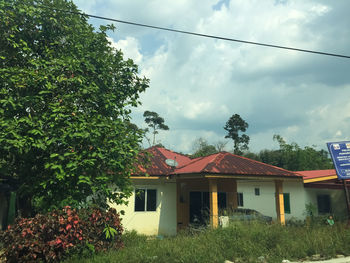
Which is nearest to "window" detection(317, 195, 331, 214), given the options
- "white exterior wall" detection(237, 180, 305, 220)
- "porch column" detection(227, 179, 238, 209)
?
"white exterior wall" detection(237, 180, 305, 220)

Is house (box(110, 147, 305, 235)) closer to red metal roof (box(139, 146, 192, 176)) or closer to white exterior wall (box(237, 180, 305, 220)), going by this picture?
red metal roof (box(139, 146, 192, 176))

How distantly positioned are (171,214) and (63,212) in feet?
28.7

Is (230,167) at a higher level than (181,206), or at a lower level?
higher

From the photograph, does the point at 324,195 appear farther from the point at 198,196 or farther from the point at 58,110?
the point at 58,110

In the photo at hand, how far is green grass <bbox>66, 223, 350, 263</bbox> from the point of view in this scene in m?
7.28

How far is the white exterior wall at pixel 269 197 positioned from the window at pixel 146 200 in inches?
350

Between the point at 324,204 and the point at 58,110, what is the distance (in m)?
19.5

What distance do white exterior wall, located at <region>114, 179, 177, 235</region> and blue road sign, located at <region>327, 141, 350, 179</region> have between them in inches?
330

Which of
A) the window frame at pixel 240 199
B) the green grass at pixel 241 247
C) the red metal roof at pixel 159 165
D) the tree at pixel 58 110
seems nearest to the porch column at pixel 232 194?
the red metal roof at pixel 159 165

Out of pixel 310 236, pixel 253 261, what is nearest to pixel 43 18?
pixel 253 261

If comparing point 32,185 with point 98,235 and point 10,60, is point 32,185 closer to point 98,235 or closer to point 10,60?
point 98,235

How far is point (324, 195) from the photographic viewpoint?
19469 millimetres

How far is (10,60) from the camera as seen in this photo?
30.5ft

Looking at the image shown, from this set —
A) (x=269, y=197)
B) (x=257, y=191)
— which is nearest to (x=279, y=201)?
(x=269, y=197)
